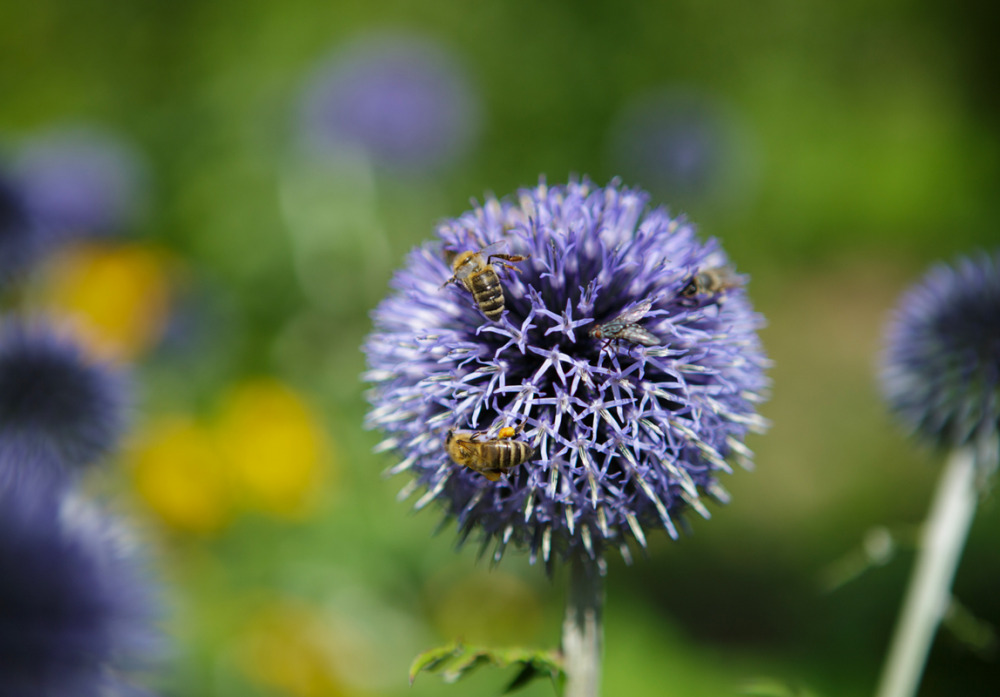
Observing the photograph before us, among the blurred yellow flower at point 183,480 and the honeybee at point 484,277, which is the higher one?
the blurred yellow flower at point 183,480

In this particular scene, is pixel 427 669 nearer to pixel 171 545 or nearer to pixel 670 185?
pixel 171 545

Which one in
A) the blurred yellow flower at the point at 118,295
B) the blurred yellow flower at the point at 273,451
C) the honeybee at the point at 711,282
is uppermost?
the blurred yellow flower at the point at 118,295

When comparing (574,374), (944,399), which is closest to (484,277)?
(574,374)

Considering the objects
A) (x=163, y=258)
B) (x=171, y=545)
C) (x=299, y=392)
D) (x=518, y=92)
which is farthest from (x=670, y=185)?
(x=171, y=545)

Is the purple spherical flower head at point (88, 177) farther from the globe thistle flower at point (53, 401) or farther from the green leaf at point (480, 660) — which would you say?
the green leaf at point (480, 660)

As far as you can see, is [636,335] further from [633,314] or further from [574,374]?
[574,374]

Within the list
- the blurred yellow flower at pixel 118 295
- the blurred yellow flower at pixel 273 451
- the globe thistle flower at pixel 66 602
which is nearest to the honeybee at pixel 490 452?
the globe thistle flower at pixel 66 602
